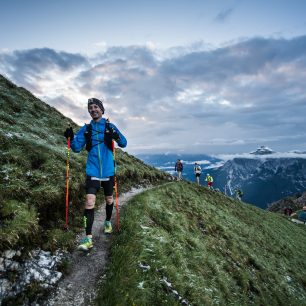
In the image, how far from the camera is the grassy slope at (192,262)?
842cm

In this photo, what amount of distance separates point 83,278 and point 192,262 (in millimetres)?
5391

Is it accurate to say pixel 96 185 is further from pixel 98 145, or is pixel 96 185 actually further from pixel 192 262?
pixel 192 262

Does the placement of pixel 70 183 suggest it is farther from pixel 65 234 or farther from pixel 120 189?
pixel 120 189

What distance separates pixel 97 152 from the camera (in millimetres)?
10164

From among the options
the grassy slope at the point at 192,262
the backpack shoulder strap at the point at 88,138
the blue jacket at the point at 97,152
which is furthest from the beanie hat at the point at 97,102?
the grassy slope at the point at 192,262

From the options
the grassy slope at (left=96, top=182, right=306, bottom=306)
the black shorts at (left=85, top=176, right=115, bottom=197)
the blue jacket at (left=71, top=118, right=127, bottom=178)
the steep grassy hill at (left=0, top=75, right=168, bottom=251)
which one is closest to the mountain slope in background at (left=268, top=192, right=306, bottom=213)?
the grassy slope at (left=96, top=182, right=306, bottom=306)

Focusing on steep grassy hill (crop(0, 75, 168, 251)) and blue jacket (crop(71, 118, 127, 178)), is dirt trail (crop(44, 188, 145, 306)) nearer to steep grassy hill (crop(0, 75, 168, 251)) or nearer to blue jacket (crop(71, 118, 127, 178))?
steep grassy hill (crop(0, 75, 168, 251))

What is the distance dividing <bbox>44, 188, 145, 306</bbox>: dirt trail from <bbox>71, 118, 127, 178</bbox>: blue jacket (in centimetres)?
249

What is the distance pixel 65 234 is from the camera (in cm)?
1022

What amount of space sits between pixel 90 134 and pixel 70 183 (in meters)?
5.07

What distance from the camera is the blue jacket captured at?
32.9ft

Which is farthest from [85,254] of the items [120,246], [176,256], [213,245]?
[213,245]

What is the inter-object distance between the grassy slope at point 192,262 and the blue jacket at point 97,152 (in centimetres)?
258

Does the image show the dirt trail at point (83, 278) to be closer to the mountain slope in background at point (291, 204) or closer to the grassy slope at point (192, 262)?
the grassy slope at point (192, 262)
